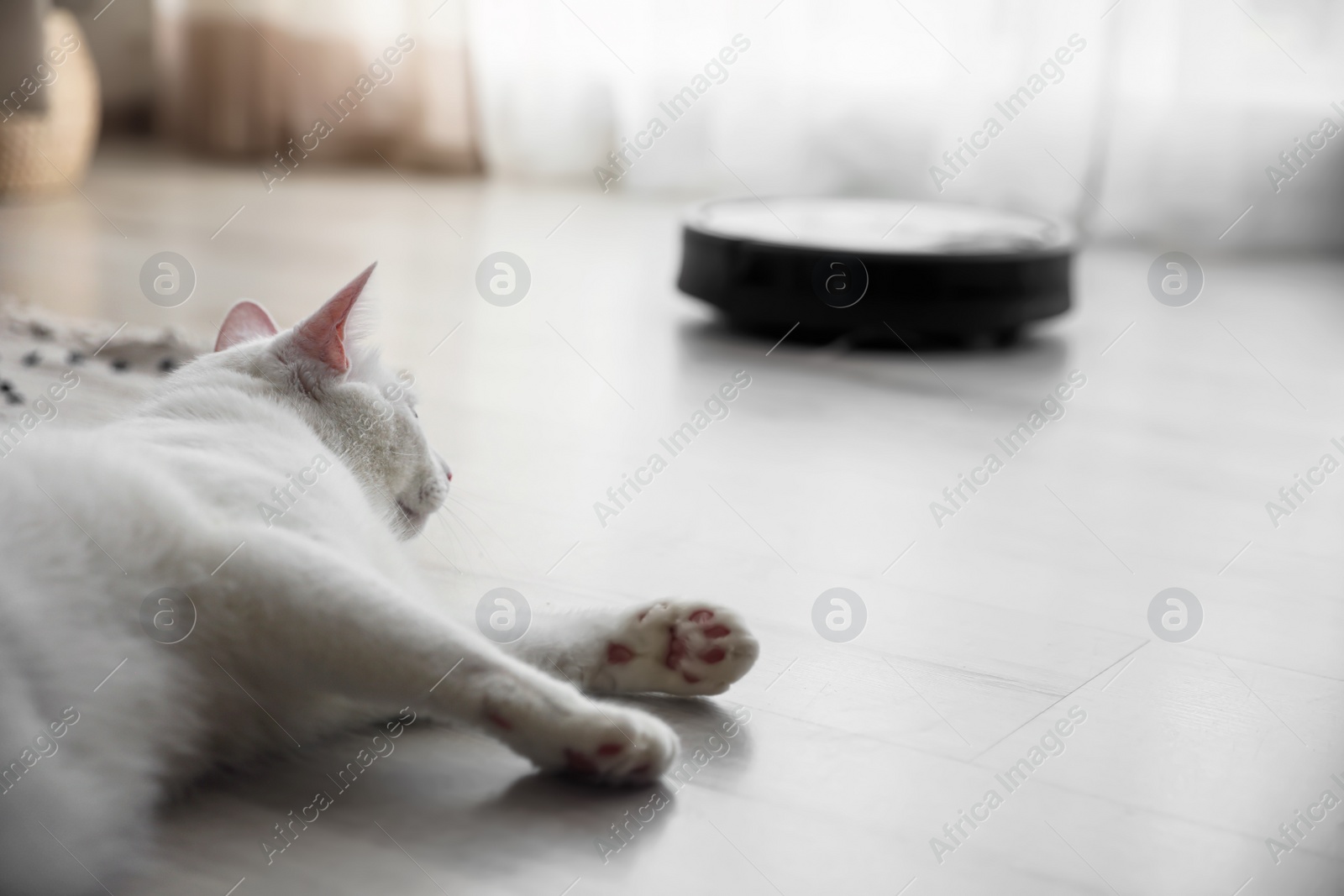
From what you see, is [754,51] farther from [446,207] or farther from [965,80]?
[446,207]

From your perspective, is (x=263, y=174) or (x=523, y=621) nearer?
(x=523, y=621)

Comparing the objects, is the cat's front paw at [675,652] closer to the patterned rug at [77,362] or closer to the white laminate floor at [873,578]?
the white laminate floor at [873,578]

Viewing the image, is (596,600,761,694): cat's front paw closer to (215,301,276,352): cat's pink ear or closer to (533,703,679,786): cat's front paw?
(533,703,679,786): cat's front paw

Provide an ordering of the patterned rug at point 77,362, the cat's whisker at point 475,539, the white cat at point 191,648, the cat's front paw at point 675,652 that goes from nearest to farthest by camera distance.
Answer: the white cat at point 191,648, the cat's front paw at point 675,652, the cat's whisker at point 475,539, the patterned rug at point 77,362

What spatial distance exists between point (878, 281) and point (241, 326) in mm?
1418

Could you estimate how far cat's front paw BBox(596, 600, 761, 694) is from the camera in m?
1.07

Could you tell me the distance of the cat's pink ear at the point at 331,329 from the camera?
108cm

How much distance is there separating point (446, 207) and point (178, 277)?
4.16ft

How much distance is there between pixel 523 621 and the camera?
113 centimetres

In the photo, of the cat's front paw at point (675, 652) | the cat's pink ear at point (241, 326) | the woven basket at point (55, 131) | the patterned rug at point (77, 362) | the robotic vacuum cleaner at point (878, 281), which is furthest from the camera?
the woven basket at point (55, 131)

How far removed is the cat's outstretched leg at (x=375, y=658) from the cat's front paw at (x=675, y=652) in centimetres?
17

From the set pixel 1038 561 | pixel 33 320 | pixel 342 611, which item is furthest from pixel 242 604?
pixel 33 320

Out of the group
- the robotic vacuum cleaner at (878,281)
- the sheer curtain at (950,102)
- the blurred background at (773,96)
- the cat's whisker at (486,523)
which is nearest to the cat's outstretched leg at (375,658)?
the cat's whisker at (486,523)

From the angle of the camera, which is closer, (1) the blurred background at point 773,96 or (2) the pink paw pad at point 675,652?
(2) the pink paw pad at point 675,652
